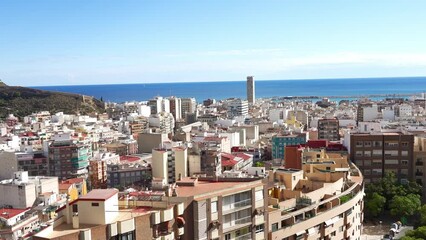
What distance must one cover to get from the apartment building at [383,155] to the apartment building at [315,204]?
874cm

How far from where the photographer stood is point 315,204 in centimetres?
1669

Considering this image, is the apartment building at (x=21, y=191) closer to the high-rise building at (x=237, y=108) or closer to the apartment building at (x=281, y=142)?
the apartment building at (x=281, y=142)

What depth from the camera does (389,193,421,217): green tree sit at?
27.1 metres

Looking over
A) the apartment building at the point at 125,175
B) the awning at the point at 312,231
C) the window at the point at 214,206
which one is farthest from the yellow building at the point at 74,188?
the window at the point at 214,206

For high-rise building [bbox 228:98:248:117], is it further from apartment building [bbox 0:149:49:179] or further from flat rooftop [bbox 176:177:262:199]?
flat rooftop [bbox 176:177:262:199]

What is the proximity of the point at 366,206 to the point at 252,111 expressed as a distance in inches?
2791

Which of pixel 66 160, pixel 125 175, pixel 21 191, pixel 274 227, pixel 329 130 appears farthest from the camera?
pixel 329 130

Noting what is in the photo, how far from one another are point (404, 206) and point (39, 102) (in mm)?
71243

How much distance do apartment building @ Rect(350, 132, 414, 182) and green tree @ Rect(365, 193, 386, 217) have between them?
3719mm

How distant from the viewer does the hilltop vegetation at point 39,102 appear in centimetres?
8312

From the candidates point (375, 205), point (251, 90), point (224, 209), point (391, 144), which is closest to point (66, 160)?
point (375, 205)

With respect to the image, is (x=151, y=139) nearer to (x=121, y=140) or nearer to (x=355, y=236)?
(x=121, y=140)

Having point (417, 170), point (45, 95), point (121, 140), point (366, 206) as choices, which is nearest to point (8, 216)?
point (366, 206)

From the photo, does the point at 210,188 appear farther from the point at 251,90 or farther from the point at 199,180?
the point at 251,90
